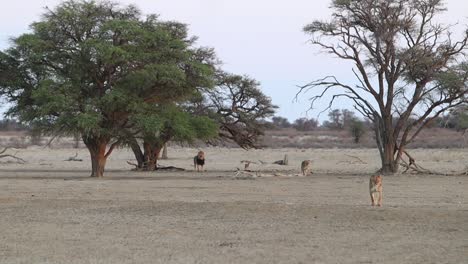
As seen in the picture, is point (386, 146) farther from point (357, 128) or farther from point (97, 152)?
point (357, 128)

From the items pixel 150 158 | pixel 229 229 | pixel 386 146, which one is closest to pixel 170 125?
pixel 150 158

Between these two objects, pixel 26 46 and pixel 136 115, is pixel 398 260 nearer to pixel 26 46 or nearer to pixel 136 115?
pixel 136 115

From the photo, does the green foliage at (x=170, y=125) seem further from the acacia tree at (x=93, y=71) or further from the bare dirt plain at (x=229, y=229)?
the bare dirt plain at (x=229, y=229)

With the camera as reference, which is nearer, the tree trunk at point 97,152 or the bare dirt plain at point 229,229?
the bare dirt plain at point 229,229

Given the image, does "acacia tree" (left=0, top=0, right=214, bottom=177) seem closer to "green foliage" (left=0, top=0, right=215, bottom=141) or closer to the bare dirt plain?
"green foliage" (left=0, top=0, right=215, bottom=141)

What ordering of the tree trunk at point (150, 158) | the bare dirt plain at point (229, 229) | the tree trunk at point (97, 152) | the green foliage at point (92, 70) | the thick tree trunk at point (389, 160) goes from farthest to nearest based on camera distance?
the tree trunk at point (150, 158)
the thick tree trunk at point (389, 160)
the tree trunk at point (97, 152)
the green foliage at point (92, 70)
the bare dirt plain at point (229, 229)

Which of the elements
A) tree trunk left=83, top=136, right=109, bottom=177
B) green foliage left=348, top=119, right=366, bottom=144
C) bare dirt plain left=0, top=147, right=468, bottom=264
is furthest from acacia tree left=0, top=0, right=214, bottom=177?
green foliage left=348, top=119, right=366, bottom=144

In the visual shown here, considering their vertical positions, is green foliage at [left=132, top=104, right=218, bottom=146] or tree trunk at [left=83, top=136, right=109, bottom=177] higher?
green foliage at [left=132, top=104, right=218, bottom=146]

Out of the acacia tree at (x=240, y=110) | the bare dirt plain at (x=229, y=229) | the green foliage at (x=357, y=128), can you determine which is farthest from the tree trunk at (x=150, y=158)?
the green foliage at (x=357, y=128)

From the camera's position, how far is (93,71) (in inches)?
1363

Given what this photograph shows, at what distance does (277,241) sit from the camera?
41.6 ft

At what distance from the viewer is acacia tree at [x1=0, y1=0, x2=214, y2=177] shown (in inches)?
1305

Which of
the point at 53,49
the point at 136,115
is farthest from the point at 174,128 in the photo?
the point at 53,49

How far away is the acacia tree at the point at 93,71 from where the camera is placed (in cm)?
3316
